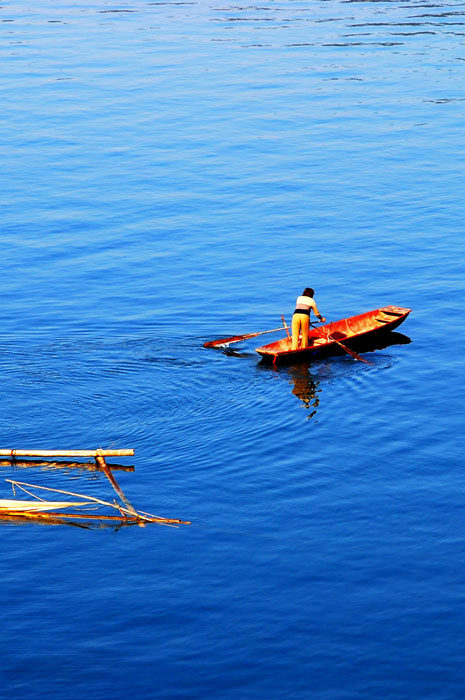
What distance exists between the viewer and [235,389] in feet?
110

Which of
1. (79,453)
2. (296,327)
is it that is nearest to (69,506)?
(79,453)

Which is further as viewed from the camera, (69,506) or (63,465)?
(63,465)

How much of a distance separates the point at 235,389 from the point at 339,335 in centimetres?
551

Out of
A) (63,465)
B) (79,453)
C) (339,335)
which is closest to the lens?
(79,453)

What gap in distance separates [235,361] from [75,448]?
826cm

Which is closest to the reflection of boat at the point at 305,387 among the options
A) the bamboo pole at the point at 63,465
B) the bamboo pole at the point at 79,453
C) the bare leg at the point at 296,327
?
the bare leg at the point at 296,327

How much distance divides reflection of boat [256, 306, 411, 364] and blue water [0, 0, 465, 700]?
2.10ft

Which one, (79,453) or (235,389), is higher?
(235,389)

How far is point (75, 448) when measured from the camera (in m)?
29.5

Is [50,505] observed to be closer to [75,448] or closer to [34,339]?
[75,448]

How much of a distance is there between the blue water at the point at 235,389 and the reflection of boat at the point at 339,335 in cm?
64

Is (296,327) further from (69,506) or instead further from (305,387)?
(69,506)

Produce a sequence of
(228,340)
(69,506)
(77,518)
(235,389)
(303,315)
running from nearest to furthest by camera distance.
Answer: (69,506), (77,518), (235,389), (303,315), (228,340)

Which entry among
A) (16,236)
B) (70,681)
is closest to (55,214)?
(16,236)
